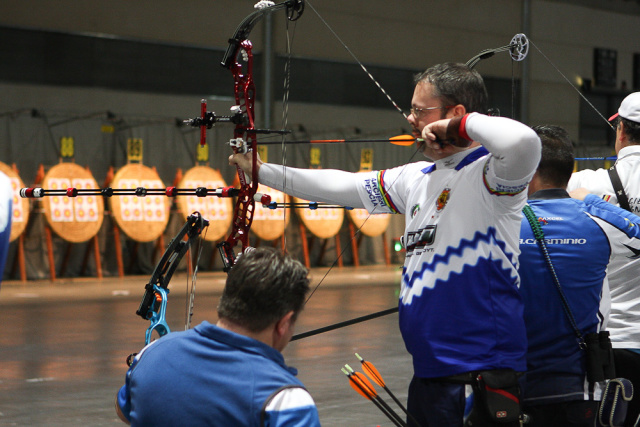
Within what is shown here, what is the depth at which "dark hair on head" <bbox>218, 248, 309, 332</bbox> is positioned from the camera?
1.40 metres

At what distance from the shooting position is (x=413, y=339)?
6.19 feet

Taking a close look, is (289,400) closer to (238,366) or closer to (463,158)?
(238,366)

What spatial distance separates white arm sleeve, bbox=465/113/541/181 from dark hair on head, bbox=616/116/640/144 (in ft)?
3.60

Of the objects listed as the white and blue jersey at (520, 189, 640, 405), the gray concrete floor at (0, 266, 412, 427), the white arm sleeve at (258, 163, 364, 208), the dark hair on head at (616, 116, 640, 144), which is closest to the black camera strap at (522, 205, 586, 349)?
the white and blue jersey at (520, 189, 640, 405)

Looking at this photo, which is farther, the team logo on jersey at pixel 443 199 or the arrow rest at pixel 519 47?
the arrow rest at pixel 519 47

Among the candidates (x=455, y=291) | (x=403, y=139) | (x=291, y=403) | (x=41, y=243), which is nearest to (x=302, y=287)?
(x=291, y=403)

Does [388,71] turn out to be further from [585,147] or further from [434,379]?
[434,379]

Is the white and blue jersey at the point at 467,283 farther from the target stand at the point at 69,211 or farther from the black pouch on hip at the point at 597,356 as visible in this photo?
the target stand at the point at 69,211

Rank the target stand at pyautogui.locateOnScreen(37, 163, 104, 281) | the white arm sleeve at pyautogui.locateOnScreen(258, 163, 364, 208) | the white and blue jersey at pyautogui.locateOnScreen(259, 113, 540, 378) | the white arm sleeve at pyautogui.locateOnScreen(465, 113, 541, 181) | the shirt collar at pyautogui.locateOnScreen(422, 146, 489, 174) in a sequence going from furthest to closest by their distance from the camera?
the target stand at pyautogui.locateOnScreen(37, 163, 104, 281), the white arm sleeve at pyautogui.locateOnScreen(258, 163, 364, 208), the shirt collar at pyautogui.locateOnScreen(422, 146, 489, 174), the white and blue jersey at pyautogui.locateOnScreen(259, 113, 540, 378), the white arm sleeve at pyautogui.locateOnScreen(465, 113, 541, 181)

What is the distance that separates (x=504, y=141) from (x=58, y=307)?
7.28 m

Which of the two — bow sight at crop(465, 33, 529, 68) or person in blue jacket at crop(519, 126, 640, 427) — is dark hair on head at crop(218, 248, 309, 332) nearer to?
person in blue jacket at crop(519, 126, 640, 427)

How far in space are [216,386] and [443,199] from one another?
2.40 feet

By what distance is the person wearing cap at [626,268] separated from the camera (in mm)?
2518

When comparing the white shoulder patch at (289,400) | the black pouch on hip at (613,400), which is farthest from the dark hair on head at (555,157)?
the white shoulder patch at (289,400)
